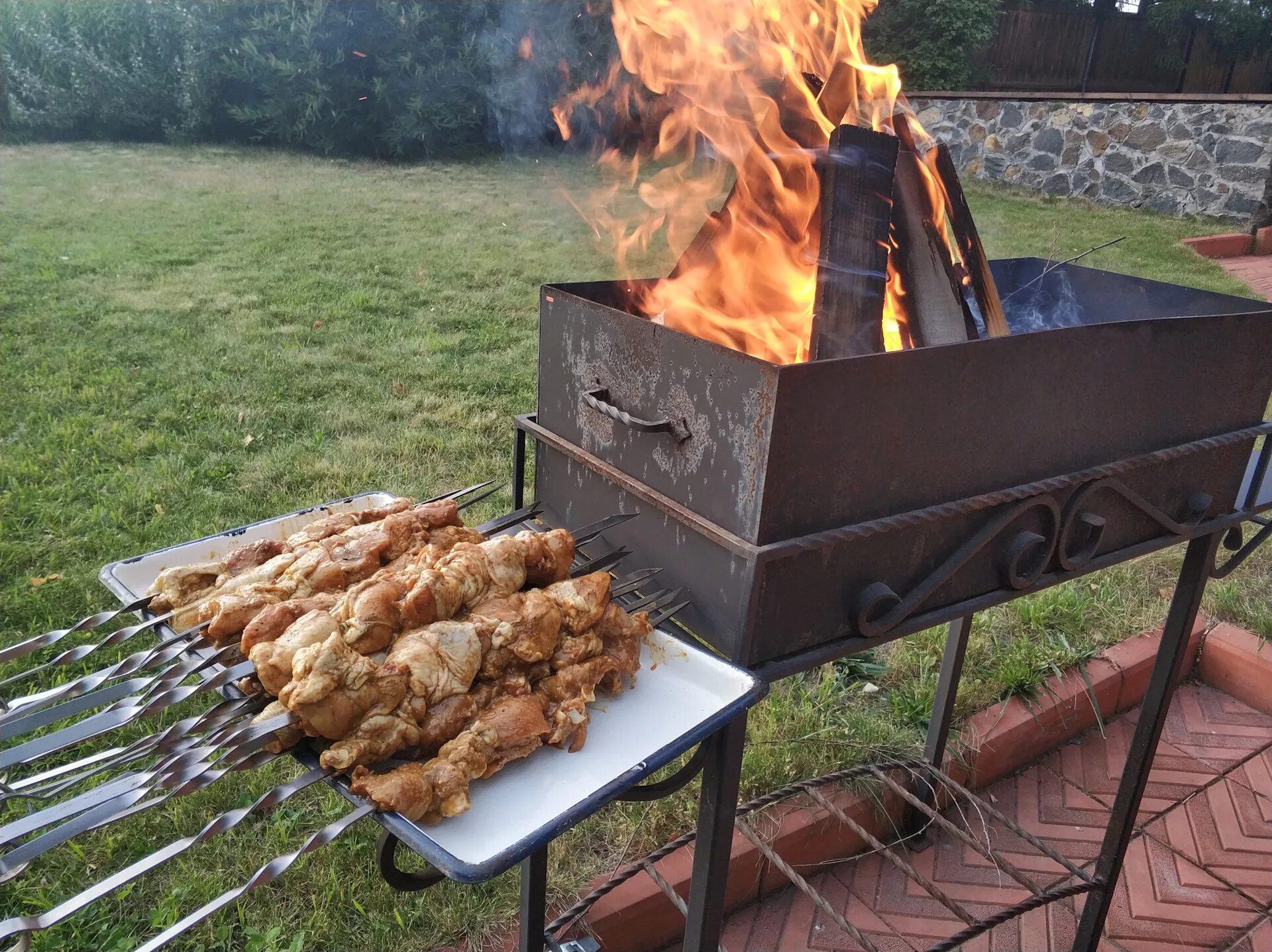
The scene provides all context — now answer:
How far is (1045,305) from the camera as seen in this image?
2783 millimetres

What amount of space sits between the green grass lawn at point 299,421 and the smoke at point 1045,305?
1558mm

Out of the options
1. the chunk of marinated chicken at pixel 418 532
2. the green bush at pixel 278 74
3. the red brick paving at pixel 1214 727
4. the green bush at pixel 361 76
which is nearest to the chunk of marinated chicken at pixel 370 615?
the chunk of marinated chicken at pixel 418 532

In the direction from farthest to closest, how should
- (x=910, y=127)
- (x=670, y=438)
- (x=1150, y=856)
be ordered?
(x=1150, y=856) < (x=910, y=127) < (x=670, y=438)

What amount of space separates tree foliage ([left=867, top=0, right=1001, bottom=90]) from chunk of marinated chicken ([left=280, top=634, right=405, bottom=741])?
1694cm

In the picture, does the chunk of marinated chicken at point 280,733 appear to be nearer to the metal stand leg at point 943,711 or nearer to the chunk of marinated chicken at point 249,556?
the chunk of marinated chicken at point 249,556

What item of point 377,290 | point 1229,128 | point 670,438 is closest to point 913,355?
point 670,438

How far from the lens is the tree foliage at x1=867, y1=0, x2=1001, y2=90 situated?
1591cm

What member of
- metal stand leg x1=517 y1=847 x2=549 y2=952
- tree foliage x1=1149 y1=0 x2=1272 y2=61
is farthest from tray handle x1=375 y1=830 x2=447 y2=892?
tree foliage x1=1149 y1=0 x2=1272 y2=61

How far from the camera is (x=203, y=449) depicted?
5.05 meters

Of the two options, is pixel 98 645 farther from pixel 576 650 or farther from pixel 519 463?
pixel 519 463

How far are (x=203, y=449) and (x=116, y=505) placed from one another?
0.72 meters

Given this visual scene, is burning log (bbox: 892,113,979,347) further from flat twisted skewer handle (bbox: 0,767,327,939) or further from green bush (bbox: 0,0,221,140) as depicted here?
green bush (bbox: 0,0,221,140)

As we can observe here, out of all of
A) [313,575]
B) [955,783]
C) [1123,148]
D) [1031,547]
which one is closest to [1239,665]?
[955,783]

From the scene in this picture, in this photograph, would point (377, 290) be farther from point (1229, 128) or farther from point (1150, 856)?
point (1229, 128)
